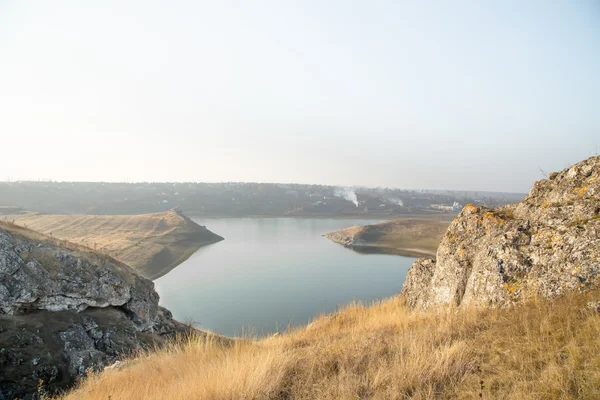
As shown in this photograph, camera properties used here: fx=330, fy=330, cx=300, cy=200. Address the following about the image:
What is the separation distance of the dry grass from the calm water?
395 inches

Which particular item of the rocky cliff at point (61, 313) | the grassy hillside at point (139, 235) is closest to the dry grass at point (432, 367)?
the rocky cliff at point (61, 313)

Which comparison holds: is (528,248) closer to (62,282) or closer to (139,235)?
(62,282)

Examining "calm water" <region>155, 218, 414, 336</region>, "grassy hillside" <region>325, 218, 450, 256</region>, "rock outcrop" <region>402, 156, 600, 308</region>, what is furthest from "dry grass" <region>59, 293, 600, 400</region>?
"grassy hillside" <region>325, 218, 450, 256</region>

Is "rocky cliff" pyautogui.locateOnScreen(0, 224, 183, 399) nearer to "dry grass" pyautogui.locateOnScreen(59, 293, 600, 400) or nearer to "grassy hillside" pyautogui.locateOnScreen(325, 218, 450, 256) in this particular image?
"dry grass" pyautogui.locateOnScreen(59, 293, 600, 400)

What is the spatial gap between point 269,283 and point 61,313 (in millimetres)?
23549

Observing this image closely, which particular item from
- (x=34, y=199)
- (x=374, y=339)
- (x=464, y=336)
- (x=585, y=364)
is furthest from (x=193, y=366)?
(x=34, y=199)

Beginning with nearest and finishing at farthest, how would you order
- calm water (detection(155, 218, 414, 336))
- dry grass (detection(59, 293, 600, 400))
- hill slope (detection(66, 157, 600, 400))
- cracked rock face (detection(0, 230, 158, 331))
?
dry grass (detection(59, 293, 600, 400))
hill slope (detection(66, 157, 600, 400))
cracked rock face (detection(0, 230, 158, 331))
calm water (detection(155, 218, 414, 336))

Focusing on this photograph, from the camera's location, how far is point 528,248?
486 centimetres

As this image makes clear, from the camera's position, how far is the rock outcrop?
4.17m

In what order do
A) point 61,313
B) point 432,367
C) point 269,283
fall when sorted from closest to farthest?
point 432,367
point 61,313
point 269,283

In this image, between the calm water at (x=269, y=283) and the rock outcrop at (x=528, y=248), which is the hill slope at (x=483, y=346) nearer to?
the rock outcrop at (x=528, y=248)

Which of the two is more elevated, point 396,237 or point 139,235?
point 139,235

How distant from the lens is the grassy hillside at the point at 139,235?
4175 centimetres

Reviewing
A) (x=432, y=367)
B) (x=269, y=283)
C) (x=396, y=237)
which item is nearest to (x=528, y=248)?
(x=432, y=367)
